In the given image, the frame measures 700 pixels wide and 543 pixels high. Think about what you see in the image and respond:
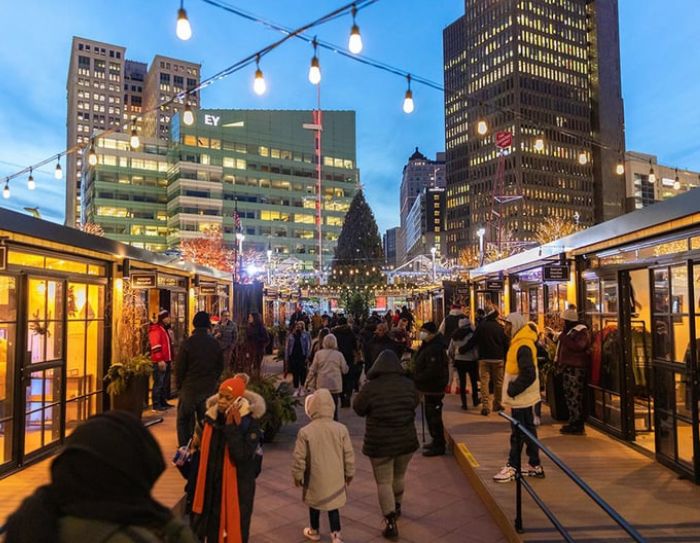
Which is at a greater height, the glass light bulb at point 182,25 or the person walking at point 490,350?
the glass light bulb at point 182,25

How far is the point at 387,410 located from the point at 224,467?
61.8 inches

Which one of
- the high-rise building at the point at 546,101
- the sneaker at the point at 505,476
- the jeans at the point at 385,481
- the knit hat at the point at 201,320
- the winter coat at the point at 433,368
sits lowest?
the sneaker at the point at 505,476

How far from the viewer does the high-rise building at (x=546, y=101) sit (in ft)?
361

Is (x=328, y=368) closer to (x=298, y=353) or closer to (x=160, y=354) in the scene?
(x=160, y=354)

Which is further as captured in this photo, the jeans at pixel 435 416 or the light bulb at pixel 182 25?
the jeans at pixel 435 416

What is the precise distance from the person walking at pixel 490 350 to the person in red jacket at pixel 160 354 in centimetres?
526

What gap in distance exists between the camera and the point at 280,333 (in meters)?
23.8

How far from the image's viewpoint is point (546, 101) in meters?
112

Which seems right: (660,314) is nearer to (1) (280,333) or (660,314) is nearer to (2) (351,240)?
(1) (280,333)

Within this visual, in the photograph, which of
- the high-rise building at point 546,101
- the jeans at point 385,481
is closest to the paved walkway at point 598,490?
the jeans at point 385,481

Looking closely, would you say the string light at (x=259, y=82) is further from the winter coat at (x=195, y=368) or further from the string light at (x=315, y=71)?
the winter coat at (x=195, y=368)

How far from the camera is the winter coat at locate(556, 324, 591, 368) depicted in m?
8.02

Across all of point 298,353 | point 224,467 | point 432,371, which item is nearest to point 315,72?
point 432,371

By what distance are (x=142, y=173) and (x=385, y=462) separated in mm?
88790
